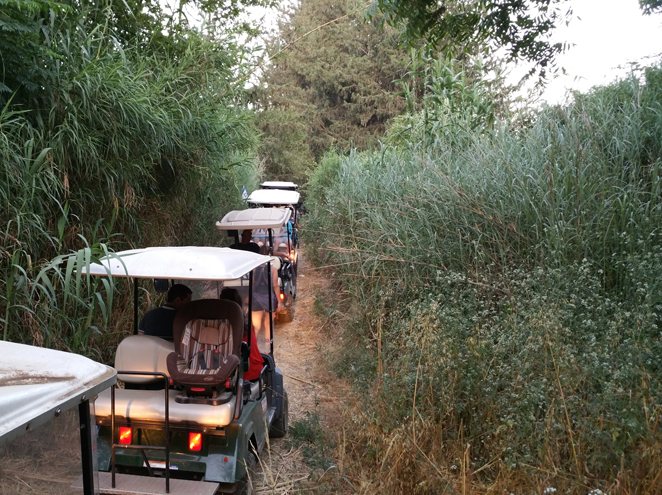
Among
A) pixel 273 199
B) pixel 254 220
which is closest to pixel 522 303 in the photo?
pixel 254 220

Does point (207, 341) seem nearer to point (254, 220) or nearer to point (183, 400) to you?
point (183, 400)

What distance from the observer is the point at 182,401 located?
14.4 ft

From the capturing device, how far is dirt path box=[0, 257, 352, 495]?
2113 mm

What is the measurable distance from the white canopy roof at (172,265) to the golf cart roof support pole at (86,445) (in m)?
1.81

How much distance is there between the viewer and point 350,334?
7.82 metres

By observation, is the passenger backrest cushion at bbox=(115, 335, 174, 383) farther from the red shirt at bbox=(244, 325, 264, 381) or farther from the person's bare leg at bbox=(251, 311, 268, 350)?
the person's bare leg at bbox=(251, 311, 268, 350)

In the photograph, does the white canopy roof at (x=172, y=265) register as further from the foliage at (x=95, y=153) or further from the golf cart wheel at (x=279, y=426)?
the golf cart wheel at (x=279, y=426)

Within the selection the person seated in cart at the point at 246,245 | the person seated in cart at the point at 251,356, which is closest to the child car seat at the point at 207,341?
the person seated in cart at the point at 251,356

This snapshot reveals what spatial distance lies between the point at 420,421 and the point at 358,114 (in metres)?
26.0

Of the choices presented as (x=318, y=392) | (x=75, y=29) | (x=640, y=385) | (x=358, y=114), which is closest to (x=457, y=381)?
(x=640, y=385)

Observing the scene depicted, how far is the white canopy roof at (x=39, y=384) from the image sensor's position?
6.24 feet

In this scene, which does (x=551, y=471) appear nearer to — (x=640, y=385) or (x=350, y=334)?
(x=640, y=385)

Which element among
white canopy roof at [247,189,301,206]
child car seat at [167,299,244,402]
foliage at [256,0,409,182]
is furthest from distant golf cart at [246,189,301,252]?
foliage at [256,0,409,182]

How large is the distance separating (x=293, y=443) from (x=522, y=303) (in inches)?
91.3
